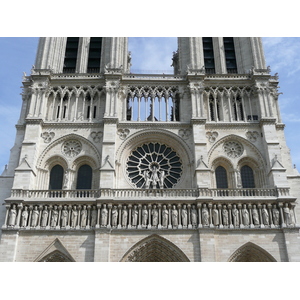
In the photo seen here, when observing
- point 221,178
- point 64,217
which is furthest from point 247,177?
point 64,217

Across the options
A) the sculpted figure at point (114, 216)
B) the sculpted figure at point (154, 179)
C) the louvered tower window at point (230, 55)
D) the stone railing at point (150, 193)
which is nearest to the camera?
the sculpted figure at point (114, 216)

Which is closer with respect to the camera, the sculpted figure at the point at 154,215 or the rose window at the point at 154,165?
the sculpted figure at the point at 154,215

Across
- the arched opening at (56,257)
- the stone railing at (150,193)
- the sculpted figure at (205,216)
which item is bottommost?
the arched opening at (56,257)

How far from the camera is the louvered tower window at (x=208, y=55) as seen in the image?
25922 mm

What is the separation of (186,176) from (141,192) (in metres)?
3.05

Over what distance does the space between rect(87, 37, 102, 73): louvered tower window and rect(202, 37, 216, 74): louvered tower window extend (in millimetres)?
7208

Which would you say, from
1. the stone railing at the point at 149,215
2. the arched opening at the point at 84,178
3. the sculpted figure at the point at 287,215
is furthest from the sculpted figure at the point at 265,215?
the arched opening at the point at 84,178

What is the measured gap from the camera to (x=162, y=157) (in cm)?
2236

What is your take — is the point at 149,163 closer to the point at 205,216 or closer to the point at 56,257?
the point at 205,216

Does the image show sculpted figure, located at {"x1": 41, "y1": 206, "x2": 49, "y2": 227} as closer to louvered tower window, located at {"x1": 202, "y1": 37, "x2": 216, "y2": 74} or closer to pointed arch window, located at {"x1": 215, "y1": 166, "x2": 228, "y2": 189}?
pointed arch window, located at {"x1": 215, "y1": 166, "x2": 228, "y2": 189}

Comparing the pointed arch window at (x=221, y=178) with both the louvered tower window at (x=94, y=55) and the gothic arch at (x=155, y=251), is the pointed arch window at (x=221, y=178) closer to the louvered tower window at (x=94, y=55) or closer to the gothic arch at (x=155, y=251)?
the gothic arch at (x=155, y=251)

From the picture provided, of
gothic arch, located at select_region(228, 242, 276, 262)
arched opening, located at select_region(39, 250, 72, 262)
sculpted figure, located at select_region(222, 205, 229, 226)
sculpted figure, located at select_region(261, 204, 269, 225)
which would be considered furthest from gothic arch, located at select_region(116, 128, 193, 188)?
arched opening, located at select_region(39, 250, 72, 262)

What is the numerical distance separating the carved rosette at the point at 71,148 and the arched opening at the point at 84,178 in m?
0.92

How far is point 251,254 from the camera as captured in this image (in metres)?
18.9
